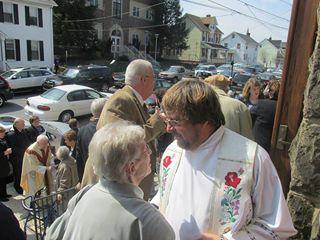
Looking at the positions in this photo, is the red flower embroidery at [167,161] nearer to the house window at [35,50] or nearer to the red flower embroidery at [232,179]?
the red flower embroidery at [232,179]

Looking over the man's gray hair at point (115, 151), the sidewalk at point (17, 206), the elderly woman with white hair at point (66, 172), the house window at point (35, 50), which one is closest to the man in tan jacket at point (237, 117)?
the man's gray hair at point (115, 151)

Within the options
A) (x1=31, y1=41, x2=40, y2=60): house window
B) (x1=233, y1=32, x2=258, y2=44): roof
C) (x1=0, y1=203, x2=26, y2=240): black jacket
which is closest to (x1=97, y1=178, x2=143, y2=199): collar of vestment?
(x1=0, y1=203, x2=26, y2=240): black jacket

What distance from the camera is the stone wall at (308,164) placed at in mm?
1942

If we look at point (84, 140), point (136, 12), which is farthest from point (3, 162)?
point (136, 12)

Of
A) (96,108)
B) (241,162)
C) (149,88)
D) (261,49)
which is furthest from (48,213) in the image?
(261,49)

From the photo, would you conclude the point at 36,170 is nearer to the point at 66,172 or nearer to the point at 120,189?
the point at 66,172

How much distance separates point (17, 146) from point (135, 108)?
4799 mm

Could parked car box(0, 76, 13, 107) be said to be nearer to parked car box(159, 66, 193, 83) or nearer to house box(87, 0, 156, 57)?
parked car box(159, 66, 193, 83)

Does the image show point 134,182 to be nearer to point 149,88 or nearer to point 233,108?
point 149,88

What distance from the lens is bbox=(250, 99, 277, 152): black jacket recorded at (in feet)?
13.5

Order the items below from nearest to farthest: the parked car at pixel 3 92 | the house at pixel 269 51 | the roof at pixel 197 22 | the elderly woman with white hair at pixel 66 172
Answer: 1. the elderly woman with white hair at pixel 66 172
2. the parked car at pixel 3 92
3. the roof at pixel 197 22
4. the house at pixel 269 51

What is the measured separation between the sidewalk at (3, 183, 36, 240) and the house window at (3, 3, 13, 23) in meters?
22.2

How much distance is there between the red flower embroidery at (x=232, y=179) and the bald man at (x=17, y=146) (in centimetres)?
606

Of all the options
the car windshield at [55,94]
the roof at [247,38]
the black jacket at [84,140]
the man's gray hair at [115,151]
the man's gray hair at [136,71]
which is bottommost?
the car windshield at [55,94]
